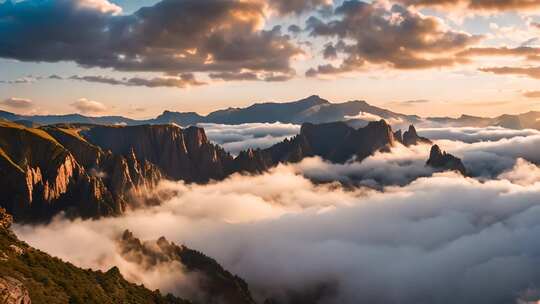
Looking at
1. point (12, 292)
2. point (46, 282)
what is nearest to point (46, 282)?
point (46, 282)

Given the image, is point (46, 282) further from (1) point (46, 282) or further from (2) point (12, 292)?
(2) point (12, 292)

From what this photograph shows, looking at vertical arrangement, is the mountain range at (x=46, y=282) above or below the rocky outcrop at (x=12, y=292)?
below

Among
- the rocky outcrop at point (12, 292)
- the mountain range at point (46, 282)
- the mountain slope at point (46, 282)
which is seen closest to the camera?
the rocky outcrop at point (12, 292)

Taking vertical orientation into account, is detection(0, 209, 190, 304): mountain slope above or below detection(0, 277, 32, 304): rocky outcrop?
below

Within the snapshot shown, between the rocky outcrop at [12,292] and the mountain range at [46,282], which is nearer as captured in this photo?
the rocky outcrop at [12,292]

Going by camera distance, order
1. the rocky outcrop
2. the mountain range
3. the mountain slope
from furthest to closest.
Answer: the mountain slope → the mountain range → the rocky outcrop

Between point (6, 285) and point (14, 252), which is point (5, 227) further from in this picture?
point (6, 285)

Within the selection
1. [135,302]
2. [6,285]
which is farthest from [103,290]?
[6,285]

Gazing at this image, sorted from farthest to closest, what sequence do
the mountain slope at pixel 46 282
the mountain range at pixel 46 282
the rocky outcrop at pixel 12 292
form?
1. the mountain slope at pixel 46 282
2. the mountain range at pixel 46 282
3. the rocky outcrop at pixel 12 292
